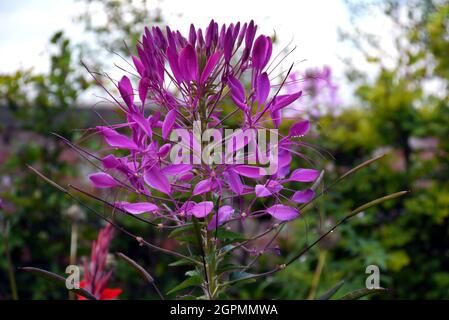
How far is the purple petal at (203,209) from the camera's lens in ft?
2.78

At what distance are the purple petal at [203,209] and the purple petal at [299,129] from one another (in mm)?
185

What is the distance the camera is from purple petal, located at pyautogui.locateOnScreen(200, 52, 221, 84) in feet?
2.89

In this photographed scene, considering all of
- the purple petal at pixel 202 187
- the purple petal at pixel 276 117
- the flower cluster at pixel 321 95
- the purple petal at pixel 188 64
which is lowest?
the purple petal at pixel 202 187

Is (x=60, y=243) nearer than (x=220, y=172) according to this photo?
No

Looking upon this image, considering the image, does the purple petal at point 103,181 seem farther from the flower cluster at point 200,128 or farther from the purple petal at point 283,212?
the purple petal at point 283,212

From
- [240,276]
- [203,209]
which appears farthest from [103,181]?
[240,276]

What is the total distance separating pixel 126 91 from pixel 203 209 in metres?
0.23

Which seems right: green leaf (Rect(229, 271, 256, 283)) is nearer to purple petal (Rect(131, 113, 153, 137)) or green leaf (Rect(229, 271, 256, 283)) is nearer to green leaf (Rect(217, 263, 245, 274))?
green leaf (Rect(217, 263, 245, 274))

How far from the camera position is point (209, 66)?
0.89m

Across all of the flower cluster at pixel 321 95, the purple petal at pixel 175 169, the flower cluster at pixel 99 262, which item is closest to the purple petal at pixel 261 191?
the purple petal at pixel 175 169
